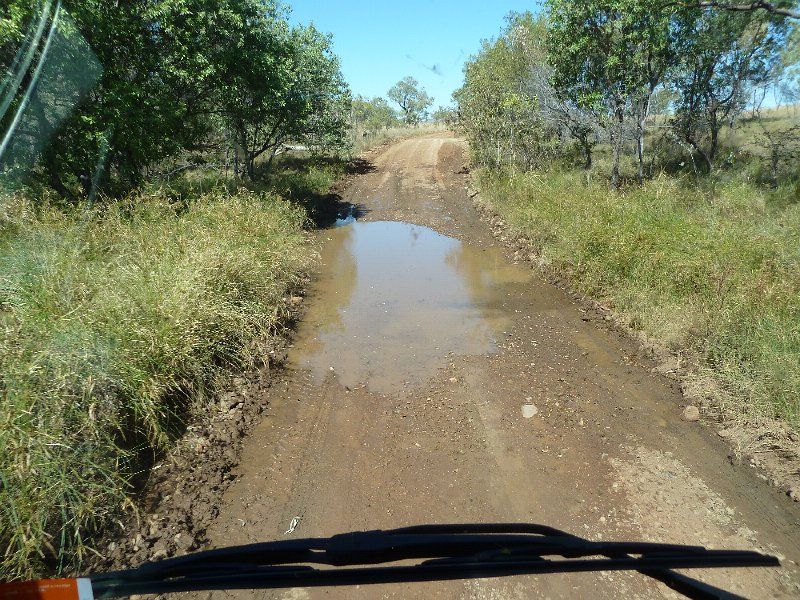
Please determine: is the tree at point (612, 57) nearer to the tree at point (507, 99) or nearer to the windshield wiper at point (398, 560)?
the tree at point (507, 99)

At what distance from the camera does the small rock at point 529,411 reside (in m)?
4.87

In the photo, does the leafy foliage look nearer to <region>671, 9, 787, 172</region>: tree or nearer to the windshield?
the windshield

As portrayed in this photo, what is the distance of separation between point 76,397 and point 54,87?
6.80 metres

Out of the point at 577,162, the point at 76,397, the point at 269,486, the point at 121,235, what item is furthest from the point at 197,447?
the point at 577,162

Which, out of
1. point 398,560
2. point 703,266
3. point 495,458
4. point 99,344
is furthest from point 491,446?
point 703,266

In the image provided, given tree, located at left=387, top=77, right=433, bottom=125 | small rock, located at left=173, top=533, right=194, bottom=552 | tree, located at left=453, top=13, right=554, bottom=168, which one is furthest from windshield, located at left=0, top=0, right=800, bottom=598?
tree, located at left=387, top=77, right=433, bottom=125

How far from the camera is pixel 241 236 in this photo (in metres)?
8.07

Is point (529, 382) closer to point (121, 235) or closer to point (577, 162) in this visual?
point (121, 235)

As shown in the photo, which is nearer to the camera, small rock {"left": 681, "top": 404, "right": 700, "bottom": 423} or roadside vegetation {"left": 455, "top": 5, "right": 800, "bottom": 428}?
small rock {"left": 681, "top": 404, "right": 700, "bottom": 423}

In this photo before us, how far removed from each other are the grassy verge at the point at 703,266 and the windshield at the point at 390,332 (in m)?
0.04

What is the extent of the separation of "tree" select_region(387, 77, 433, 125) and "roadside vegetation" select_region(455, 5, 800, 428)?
45.3m

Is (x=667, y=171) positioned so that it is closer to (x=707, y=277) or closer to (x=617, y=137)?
(x=617, y=137)

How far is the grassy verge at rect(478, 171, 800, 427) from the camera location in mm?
4895

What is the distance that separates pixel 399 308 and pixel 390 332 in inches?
36.6
